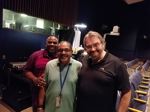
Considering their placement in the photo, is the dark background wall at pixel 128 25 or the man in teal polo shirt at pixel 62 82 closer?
the man in teal polo shirt at pixel 62 82

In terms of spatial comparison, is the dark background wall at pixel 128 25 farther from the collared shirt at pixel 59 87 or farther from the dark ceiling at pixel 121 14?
the collared shirt at pixel 59 87

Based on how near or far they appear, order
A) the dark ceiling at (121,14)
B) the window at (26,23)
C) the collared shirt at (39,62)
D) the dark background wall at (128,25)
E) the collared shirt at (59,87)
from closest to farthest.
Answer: the collared shirt at (59,87), the collared shirt at (39,62), the window at (26,23), the dark ceiling at (121,14), the dark background wall at (128,25)

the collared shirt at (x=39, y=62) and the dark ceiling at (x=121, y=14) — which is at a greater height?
the dark ceiling at (x=121, y=14)

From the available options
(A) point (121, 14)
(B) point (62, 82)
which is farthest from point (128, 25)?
(B) point (62, 82)

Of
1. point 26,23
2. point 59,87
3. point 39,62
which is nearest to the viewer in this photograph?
point 59,87

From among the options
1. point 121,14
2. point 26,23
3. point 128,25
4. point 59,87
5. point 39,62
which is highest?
point 121,14

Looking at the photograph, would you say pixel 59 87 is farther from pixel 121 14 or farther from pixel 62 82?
pixel 121 14

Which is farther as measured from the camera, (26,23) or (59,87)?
(26,23)

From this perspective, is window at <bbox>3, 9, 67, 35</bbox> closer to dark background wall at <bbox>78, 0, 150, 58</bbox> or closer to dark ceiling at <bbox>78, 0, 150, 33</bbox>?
dark ceiling at <bbox>78, 0, 150, 33</bbox>

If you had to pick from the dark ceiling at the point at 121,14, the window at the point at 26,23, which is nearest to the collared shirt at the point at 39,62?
the window at the point at 26,23

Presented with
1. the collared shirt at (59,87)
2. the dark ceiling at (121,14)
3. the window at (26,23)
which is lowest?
the collared shirt at (59,87)

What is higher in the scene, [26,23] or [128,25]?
[128,25]

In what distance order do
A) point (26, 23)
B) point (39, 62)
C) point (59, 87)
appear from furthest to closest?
point (26, 23) → point (39, 62) → point (59, 87)

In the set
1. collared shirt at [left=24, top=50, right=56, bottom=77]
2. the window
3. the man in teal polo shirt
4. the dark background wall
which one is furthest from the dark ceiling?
the man in teal polo shirt
